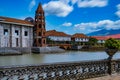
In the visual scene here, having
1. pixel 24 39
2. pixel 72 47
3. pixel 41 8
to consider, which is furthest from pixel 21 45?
pixel 72 47

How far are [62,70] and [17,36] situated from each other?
46.3m

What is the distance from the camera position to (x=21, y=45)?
166 feet

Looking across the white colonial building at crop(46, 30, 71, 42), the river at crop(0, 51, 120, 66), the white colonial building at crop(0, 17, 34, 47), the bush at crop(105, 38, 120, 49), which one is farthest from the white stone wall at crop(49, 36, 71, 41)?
the bush at crop(105, 38, 120, 49)

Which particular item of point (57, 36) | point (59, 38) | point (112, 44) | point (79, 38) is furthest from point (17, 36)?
point (112, 44)

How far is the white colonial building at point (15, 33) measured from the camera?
155ft

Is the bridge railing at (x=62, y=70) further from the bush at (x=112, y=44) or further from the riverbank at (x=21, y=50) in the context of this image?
the riverbank at (x=21, y=50)

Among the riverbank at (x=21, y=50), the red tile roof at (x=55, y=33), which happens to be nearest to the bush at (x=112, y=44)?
the riverbank at (x=21, y=50)

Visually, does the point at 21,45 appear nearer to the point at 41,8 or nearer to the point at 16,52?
the point at 16,52

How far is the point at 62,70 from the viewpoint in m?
5.20

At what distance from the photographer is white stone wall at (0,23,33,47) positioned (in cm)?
4704

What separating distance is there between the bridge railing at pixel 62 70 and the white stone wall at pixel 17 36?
4204 centimetres

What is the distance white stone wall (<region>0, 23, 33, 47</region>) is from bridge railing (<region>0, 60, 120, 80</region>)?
42.0 meters

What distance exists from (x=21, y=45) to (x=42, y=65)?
153ft

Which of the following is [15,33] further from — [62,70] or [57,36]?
[62,70]
